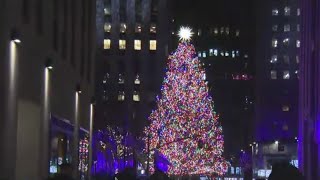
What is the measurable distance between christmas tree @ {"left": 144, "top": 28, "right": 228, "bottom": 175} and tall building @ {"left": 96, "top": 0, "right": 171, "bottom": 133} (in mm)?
43117

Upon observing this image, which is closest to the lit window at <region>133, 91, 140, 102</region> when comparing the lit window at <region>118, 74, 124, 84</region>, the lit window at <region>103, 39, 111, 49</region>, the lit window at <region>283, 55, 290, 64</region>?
the lit window at <region>118, 74, 124, 84</region>

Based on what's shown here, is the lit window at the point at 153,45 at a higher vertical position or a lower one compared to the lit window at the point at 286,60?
higher

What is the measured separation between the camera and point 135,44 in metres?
127

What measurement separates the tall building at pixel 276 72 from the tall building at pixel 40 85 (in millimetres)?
A: 89823

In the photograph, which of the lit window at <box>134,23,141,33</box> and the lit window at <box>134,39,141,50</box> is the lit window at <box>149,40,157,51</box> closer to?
the lit window at <box>134,39,141,50</box>

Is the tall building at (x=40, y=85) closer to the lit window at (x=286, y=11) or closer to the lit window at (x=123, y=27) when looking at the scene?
the lit window at (x=123, y=27)

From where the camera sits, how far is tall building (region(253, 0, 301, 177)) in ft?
424

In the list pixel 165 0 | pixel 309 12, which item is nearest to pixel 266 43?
pixel 165 0

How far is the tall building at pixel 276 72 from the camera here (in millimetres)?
129125

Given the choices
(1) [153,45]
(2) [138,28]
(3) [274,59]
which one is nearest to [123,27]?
(2) [138,28]

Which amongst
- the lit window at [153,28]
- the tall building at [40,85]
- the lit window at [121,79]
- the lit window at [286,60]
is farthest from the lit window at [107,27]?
the tall building at [40,85]

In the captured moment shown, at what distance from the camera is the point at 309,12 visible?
204ft

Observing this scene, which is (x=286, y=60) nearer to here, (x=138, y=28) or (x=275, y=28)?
(x=275, y=28)

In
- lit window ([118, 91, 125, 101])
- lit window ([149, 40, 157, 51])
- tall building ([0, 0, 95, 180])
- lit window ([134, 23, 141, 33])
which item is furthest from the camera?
lit window ([149, 40, 157, 51])
